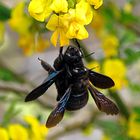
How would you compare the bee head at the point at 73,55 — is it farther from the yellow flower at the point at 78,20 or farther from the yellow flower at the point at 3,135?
the yellow flower at the point at 3,135

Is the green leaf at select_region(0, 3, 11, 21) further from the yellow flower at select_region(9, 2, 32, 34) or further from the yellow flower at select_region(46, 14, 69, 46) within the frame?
the yellow flower at select_region(46, 14, 69, 46)

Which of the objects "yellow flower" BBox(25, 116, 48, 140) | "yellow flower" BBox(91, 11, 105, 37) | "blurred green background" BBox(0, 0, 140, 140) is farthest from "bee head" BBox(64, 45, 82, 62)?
"yellow flower" BBox(91, 11, 105, 37)

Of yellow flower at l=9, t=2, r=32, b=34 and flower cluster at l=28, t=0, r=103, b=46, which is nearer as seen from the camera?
flower cluster at l=28, t=0, r=103, b=46

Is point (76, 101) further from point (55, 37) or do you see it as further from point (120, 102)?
point (120, 102)

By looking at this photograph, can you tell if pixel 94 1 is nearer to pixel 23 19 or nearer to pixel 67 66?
pixel 67 66

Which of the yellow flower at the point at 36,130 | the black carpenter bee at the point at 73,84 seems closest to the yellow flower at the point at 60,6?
the black carpenter bee at the point at 73,84

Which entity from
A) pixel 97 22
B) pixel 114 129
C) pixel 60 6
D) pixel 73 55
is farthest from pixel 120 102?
pixel 60 6
